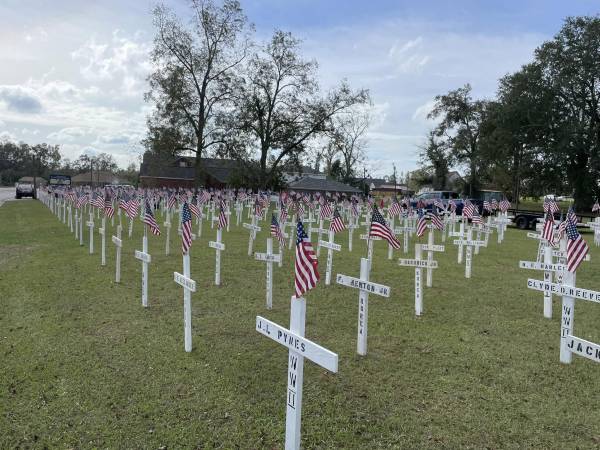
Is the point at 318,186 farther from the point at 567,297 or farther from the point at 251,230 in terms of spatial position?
the point at 567,297

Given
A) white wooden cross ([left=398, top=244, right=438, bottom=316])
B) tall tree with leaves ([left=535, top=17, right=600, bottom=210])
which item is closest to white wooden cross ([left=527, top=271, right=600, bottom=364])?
white wooden cross ([left=398, top=244, right=438, bottom=316])

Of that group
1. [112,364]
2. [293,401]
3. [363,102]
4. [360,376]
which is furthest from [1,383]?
[363,102]

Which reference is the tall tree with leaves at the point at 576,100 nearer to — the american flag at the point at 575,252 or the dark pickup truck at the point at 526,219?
the dark pickup truck at the point at 526,219

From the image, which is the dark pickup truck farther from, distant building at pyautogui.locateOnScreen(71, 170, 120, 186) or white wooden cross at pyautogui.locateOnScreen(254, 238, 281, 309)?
distant building at pyautogui.locateOnScreen(71, 170, 120, 186)

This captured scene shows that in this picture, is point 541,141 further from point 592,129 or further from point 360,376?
point 360,376

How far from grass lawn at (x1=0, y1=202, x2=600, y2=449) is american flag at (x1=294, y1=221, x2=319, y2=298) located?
1344 millimetres

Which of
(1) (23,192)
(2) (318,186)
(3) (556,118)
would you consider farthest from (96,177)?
(3) (556,118)

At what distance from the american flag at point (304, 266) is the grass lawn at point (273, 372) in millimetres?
1344

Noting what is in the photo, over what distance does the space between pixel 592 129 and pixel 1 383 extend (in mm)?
40508

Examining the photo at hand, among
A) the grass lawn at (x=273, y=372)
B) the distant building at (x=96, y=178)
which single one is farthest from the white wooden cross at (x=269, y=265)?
the distant building at (x=96, y=178)

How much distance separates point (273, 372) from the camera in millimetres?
5234

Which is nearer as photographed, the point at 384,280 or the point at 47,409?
the point at 47,409

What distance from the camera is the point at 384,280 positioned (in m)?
10.2

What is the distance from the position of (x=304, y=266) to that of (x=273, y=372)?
6.58ft
